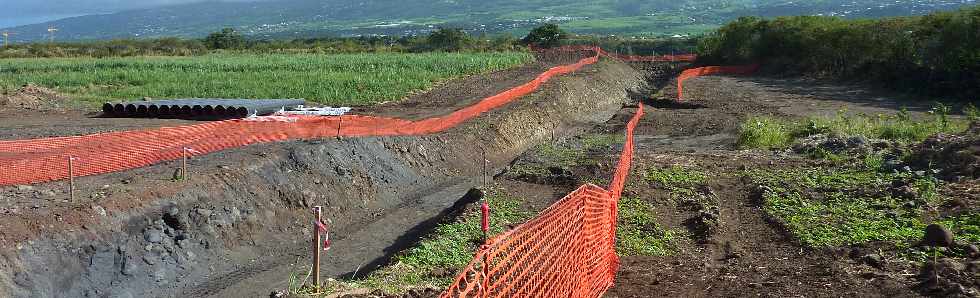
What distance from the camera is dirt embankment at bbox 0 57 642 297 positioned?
39.5 feet

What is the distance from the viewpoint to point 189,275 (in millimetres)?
13000

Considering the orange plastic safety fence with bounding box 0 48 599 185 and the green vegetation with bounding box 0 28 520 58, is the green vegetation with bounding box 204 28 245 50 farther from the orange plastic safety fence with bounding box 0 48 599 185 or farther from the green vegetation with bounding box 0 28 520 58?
the orange plastic safety fence with bounding box 0 48 599 185

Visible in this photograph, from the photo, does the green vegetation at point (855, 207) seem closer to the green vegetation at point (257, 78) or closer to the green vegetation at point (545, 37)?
the green vegetation at point (257, 78)

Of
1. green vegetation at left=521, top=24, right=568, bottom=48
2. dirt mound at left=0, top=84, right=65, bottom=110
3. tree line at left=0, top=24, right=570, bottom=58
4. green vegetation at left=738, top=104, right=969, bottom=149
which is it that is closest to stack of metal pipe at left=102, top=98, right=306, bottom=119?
dirt mound at left=0, top=84, right=65, bottom=110

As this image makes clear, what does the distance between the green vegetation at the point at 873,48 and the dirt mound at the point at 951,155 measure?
20146 millimetres

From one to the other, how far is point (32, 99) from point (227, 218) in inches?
879

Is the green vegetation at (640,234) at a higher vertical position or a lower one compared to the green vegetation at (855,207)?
lower

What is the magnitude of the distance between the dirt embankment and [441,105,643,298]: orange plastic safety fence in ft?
13.5

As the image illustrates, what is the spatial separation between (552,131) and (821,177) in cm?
1551

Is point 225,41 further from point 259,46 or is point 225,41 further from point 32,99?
point 32,99

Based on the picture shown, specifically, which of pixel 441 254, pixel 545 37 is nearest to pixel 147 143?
pixel 441 254

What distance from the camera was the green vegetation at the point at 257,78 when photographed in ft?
119

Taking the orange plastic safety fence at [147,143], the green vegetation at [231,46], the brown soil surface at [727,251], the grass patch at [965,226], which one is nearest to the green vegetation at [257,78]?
the orange plastic safety fence at [147,143]

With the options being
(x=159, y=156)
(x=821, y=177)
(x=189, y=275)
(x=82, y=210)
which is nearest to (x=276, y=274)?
(x=189, y=275)
